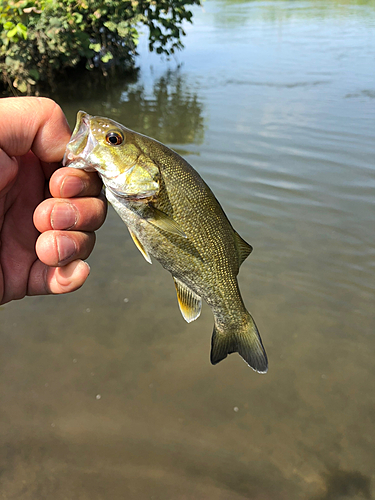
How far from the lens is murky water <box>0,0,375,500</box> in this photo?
3354 mm

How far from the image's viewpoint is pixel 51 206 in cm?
215

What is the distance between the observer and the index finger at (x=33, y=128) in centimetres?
208

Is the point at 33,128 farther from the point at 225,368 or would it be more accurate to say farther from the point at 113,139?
the point at 225,368

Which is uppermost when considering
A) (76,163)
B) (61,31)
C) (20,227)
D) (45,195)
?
(61,31)

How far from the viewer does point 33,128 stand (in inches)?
84.4

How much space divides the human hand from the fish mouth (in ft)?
0.28

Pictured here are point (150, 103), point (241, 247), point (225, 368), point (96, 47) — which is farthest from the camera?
point (150, 103)

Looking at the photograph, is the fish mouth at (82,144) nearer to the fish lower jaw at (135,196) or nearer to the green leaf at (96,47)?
the fish lower jaw at (135,196)

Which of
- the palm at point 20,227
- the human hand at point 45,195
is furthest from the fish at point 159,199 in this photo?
the palm at point 20,227

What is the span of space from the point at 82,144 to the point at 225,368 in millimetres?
2854

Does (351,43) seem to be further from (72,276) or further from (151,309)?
(72,276)

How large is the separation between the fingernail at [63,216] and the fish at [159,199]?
0.23 metres

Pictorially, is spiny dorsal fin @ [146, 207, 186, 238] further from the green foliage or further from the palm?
the green foliage

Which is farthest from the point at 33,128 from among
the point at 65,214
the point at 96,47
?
the point at 96,47
